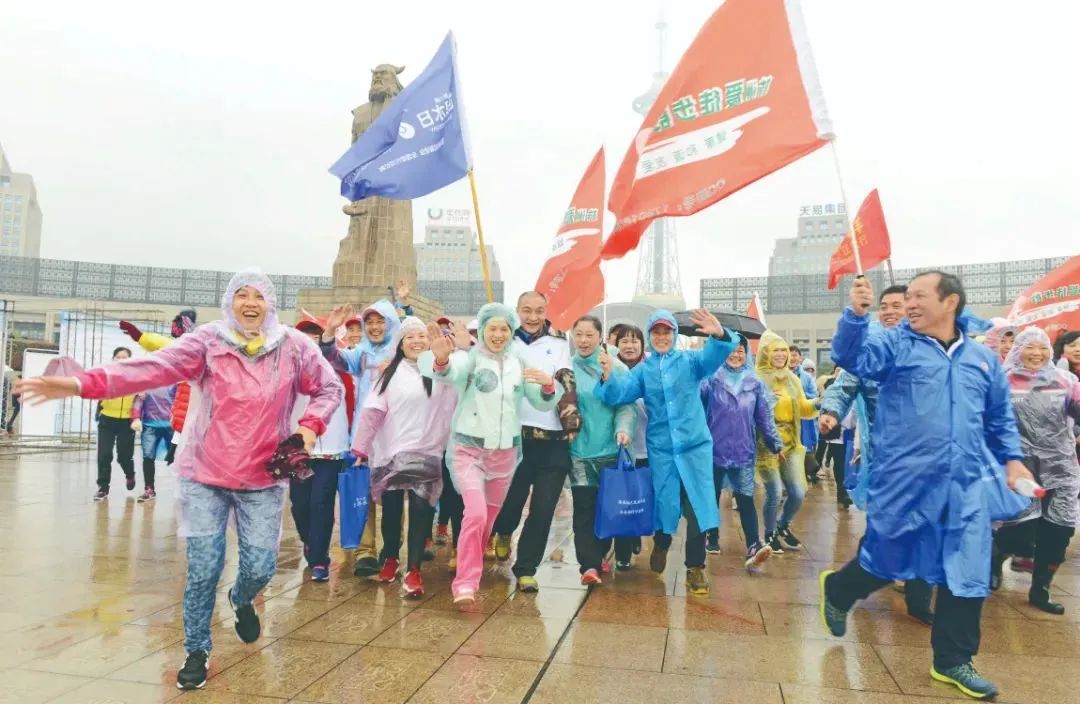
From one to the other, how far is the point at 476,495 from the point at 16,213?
11534cm

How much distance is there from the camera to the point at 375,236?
714 inches

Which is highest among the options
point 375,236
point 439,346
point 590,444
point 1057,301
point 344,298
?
point 375,236

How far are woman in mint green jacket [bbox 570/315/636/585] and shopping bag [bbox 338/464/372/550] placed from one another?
1403mm

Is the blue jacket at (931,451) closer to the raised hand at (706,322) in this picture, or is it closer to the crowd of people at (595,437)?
the crowd of people at (595,437)

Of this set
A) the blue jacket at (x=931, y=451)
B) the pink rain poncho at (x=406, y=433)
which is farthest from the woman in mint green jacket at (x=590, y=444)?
the blue jacket at (x=931, y=451)

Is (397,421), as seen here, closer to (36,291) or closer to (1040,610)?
(1040,610)

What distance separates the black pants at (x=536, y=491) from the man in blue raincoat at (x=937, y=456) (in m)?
1.90

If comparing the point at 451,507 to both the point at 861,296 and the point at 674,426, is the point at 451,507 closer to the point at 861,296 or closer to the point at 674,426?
the point at 674,426

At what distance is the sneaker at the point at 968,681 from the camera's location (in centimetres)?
310

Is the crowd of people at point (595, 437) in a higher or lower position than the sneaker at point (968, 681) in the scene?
higher

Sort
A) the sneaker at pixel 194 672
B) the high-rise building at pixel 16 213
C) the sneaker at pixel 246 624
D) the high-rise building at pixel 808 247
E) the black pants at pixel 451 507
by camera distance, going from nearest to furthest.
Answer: the sneaker at pixel 194 672 < the sneaker at pixel 246 624 < the black pants at pixel 451 507 < the high-rise building at pixel 808 247 < the high-rise building at pixel 16 213

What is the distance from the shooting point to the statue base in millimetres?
17500

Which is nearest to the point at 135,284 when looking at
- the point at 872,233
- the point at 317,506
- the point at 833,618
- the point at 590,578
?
the point at 872,233

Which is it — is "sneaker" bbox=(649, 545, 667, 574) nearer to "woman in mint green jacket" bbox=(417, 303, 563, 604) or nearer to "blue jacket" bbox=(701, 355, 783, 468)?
"blue jacket" bbox=(701, 355, 783, 468)
